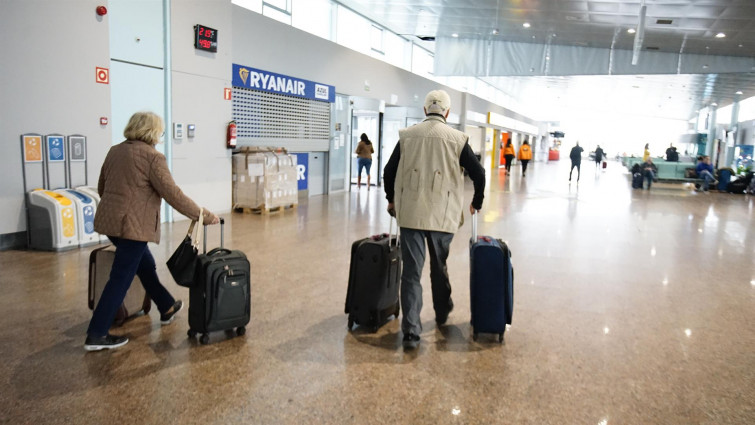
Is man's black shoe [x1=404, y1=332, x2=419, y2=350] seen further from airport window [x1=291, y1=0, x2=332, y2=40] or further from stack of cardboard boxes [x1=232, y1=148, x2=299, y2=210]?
airport window [x1=291, y1=0, x2=332, y2=40]

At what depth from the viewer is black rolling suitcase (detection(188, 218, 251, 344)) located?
3.48m

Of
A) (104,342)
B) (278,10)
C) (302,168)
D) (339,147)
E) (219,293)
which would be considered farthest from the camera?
(339,147)

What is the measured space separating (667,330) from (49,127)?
257 inches

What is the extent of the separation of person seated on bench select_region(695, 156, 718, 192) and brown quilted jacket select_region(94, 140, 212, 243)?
19.0m

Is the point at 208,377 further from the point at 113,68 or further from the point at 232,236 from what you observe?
the point at 113,68

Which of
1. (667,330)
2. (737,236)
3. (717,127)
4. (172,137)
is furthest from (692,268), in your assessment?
(717,127)

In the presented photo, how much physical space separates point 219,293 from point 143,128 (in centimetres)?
111

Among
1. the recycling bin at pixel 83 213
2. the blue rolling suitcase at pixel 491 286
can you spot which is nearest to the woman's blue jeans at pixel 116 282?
the blue rolling suitcase at pixel 491 286

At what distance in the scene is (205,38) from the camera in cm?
865

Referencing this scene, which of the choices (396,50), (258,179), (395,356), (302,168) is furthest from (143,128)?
(396,50)

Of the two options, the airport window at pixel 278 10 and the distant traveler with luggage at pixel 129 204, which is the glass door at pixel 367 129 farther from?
the distant traveler with luggage at pixel 129 204

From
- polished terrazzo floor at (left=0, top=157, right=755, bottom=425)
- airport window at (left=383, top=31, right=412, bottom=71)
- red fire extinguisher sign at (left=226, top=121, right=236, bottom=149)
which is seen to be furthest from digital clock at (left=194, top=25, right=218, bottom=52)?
airport window at (left=383, top=31, right=412, bottom=71)

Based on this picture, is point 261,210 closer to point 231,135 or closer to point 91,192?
point 231,135

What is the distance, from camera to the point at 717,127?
113 feet
